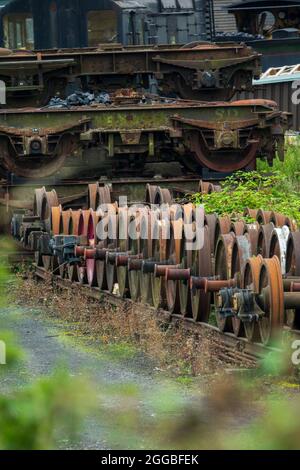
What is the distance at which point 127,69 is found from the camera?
18281 mm

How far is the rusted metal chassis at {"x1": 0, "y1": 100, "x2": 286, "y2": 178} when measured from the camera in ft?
51.1

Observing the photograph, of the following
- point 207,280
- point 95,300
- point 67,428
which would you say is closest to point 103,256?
point 95,300

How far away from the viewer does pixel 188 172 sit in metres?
16.6

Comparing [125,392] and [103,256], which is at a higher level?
[125,392]

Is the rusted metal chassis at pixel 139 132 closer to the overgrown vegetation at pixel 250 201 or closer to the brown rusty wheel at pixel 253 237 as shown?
the overgrown vegetation at pixel 250 201

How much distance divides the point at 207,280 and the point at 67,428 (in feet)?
21.9

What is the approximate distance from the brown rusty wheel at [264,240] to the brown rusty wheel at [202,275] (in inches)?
16.2

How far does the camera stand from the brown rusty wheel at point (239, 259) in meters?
7.88

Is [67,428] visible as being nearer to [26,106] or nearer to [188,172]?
[188,172]

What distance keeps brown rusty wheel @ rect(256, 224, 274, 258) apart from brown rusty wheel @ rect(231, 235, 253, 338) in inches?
4.5

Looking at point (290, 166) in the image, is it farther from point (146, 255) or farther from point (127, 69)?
point (146, 255)

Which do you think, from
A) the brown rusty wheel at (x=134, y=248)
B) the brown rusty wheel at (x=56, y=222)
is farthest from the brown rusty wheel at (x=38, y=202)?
the brown rusty wheel at (x=134, y=248)

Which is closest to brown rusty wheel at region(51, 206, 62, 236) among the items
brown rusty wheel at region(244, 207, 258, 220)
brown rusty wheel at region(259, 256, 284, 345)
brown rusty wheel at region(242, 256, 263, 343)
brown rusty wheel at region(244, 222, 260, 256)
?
brown rusty wheel at region(244, 207, 258, 220)

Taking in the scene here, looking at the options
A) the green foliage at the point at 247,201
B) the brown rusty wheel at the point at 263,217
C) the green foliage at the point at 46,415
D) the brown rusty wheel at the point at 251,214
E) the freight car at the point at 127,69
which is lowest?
the green foliage at the point at 247,201
